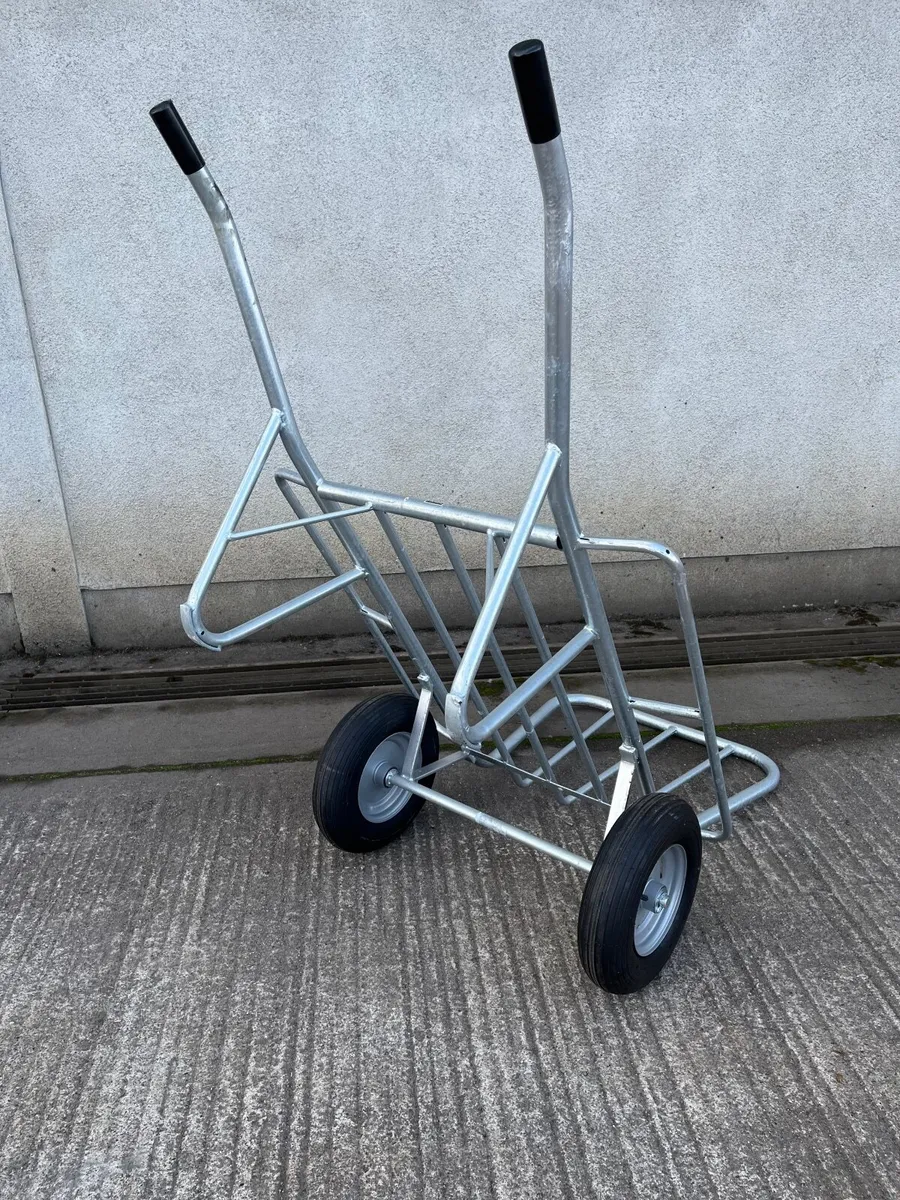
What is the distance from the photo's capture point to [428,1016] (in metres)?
2.26

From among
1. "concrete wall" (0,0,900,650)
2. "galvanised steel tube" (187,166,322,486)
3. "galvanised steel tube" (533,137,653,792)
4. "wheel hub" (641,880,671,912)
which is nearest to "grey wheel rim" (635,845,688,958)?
"wheel hub" (641,880,671,912)

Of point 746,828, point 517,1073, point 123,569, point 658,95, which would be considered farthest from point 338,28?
point 517,1073

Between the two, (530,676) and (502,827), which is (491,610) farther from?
(502,827)

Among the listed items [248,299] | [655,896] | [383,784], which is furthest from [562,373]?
[383,784]

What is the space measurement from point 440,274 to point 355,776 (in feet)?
6.76

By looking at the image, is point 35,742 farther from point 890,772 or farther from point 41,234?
point 890,772

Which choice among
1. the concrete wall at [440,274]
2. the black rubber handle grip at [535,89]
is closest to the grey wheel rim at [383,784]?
the concrete wall at [440,274]

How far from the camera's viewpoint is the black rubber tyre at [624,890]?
2.12 m

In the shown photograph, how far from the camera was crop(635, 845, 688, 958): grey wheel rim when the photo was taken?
2.32m

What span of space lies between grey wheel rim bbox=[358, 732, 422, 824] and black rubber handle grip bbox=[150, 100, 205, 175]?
62.1 inches

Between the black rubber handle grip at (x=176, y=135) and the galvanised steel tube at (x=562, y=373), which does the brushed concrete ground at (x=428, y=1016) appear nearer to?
the galvanised steel tube at (x=562, y=373)

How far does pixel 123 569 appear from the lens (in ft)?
13.5

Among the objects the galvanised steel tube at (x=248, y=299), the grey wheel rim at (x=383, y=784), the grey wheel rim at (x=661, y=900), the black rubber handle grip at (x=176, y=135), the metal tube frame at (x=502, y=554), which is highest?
the black rubber handle grip at (x=176, y=135)

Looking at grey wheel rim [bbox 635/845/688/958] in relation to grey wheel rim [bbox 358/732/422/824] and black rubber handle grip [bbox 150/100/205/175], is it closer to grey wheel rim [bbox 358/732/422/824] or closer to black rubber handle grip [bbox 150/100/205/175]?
grey wheel rim [bbox 358/732/422/824]
